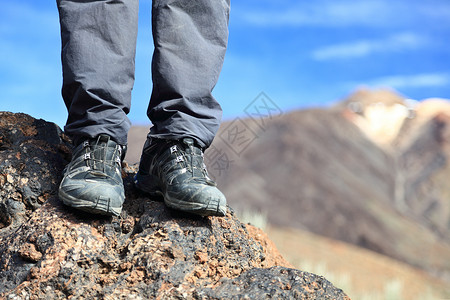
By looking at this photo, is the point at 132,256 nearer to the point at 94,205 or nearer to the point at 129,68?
the point at 94,205

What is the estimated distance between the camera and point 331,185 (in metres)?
13.5

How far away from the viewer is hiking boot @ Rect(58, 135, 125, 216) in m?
2.04

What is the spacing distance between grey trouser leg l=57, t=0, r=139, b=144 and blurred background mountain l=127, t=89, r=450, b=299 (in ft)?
14.7

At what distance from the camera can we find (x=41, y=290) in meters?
1.88

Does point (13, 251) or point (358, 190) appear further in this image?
point (358, 190)

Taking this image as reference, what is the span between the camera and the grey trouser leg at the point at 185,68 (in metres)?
2.18

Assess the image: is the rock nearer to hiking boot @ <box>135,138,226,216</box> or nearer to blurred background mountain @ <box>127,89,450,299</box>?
hiking boot @ <box>135,138,226,216</box>

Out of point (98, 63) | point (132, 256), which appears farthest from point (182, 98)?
point (132, 256)

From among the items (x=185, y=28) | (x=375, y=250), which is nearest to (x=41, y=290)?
(x=185, y=28)

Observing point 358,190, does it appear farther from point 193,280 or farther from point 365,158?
point 193,280

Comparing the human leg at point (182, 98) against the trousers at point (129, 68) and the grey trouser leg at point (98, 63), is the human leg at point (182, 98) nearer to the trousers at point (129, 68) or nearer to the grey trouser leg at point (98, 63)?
the trousers at point (129, 68)

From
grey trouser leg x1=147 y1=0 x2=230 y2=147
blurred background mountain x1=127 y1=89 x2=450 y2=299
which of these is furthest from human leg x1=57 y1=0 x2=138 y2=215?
blurred background mountain x1=127 y1=89 x2=450 y2=299

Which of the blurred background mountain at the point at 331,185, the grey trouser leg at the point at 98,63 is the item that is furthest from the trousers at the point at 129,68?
the blurred background mountain at the point at 331,185

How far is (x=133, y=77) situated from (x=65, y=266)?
85cm
